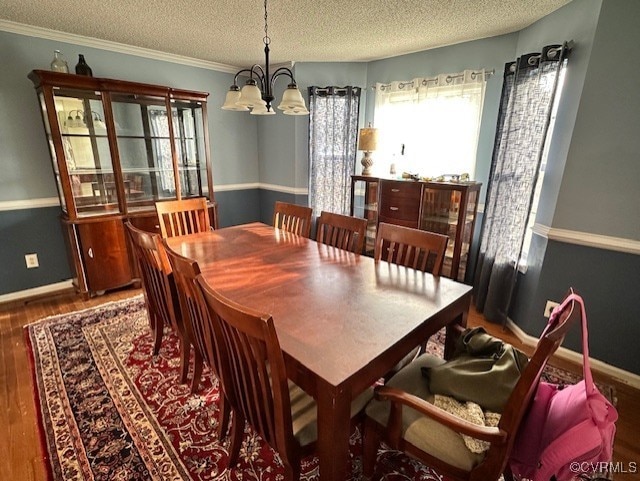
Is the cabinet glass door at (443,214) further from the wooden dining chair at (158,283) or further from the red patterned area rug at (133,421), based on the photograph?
the wooden dining chair at (158,283)

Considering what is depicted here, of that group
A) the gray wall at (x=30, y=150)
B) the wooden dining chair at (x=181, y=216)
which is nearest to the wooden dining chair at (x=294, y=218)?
the wooden dining chair at (x=181, y=216)

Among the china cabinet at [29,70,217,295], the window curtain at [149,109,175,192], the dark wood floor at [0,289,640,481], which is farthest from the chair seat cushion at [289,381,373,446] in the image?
the window curtain at [149,109,175,192]

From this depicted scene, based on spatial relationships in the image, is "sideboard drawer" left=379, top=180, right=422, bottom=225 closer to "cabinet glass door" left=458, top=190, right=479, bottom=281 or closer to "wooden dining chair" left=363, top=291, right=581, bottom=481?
"cabinet glass door" left=458, top=190, right=479, bottom=281

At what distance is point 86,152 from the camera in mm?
2828

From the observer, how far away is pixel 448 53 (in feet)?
9.68

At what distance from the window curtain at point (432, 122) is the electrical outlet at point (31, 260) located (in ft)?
11.5

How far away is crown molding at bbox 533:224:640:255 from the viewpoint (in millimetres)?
1839

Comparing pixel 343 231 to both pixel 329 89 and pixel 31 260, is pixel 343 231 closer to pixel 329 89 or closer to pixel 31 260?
pixel 329 89

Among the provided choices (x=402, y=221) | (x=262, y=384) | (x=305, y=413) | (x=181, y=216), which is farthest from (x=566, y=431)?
(x=181, y=216)

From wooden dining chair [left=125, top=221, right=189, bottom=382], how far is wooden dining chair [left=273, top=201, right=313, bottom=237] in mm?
1036

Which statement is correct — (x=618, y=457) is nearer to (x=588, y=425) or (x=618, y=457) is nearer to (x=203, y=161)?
(x=588, y=425)

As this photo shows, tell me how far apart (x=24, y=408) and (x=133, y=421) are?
2.12ft

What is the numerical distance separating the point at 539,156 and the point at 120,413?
2.99 m

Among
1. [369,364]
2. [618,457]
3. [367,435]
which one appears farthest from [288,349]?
[618,457]
